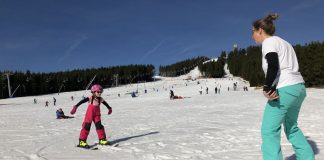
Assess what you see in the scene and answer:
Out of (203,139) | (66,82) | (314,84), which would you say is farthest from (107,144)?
(66,82)

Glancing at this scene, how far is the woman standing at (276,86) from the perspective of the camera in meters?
5.17

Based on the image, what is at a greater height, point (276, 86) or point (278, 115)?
point (276, 86)

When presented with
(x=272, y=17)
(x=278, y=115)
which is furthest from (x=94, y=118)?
(x=272, y=17)

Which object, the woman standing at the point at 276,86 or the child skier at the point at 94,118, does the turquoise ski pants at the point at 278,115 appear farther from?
the child skier at the point at 94,118

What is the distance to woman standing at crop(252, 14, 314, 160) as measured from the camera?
5.17 metres

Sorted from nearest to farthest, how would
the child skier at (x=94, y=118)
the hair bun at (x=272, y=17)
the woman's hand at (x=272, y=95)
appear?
the woman's hand at (x=272, y=95) < the hair bun at (x=272, y=17) < the child skier at (x=94, y=118)

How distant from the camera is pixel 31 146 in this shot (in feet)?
34.0

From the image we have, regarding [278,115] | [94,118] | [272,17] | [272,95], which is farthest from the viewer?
[94,118]

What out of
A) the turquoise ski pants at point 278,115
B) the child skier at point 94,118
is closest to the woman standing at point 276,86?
the turquoise ski pants at point 278,115

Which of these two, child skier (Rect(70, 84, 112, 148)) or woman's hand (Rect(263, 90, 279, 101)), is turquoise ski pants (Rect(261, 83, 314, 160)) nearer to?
woman's hand (Rect(263, 90, 279, 101))

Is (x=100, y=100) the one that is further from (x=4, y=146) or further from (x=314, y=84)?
(x=314, y=84)

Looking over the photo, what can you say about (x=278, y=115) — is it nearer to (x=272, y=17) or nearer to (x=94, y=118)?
(x=272, y=17)

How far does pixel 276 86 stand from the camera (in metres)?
5.25

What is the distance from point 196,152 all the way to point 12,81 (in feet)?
468
